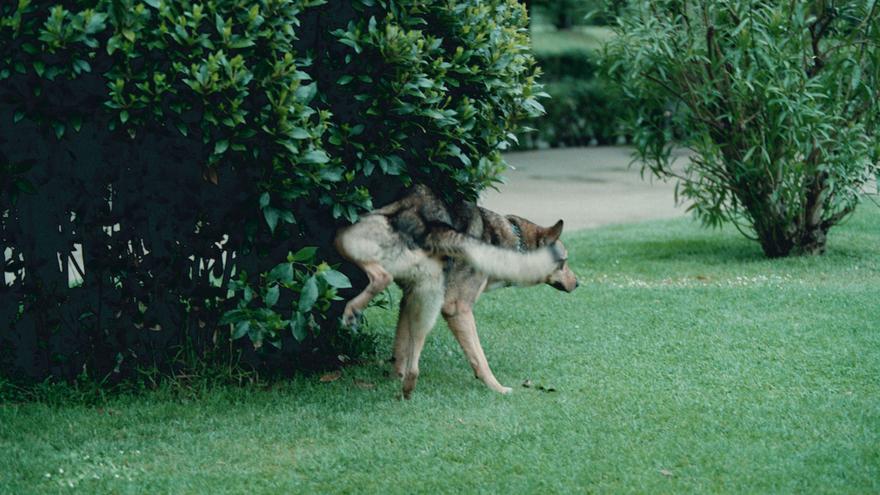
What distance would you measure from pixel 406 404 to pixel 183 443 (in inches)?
46.8

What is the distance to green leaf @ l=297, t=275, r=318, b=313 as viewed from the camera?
5.55 metres

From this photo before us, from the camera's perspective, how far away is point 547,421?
5.64 metres

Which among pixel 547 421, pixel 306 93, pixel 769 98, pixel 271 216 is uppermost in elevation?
pixel 306 93

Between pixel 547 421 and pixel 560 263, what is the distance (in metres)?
1.38

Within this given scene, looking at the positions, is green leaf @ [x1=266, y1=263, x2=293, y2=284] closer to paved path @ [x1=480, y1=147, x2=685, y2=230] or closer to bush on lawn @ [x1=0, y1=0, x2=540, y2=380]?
bush on lawn @ [x1=0, y1=0, x2=540, y2=380]

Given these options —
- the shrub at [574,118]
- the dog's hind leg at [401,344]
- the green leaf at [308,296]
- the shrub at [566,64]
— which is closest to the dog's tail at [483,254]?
the dog's hind leg at [401,344]

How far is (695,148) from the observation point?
395 inches

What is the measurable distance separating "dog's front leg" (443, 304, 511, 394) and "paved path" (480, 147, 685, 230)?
5449 millimetres

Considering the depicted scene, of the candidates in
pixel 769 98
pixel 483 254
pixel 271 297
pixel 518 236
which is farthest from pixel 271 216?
pixel 769 98

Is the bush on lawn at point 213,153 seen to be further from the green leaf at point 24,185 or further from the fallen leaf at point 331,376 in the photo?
the fallen leaf at point 331,376

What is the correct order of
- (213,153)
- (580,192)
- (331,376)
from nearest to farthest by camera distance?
(213,153)
(331,376)
(580,192)

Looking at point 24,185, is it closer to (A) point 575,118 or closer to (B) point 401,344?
(B) point 401,344

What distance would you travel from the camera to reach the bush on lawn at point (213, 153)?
530 centimetres

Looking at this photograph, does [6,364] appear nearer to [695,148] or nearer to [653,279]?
[653,279]
